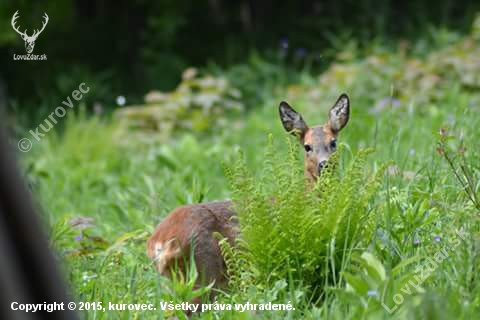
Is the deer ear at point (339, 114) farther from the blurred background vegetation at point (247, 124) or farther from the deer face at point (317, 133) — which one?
the blurred background vegetation at point (247, 124)

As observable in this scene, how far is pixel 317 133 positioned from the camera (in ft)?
13.8

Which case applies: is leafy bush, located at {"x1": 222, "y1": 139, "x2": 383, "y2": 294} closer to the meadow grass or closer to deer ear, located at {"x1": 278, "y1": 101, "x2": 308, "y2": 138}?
the meadow grass

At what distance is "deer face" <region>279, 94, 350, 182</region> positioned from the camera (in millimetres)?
4117

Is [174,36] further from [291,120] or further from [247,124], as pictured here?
[291,120]

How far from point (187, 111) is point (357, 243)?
5946mm

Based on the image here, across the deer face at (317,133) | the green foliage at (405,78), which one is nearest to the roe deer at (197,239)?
the deer face at (317,133)

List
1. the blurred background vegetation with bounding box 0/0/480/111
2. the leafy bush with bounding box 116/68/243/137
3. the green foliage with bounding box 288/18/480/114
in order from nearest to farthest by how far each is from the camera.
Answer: the green foliage with bounding box 288/18/480/114 < the leafy bush with bounding box 116/68/243/137 < the blurred background vegetation with bounding box 0/0/480/111

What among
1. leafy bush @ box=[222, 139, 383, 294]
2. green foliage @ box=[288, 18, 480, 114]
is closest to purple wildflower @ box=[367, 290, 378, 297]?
leafy bush @ box=[222, 139, 383, 294]

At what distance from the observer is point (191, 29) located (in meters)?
14.1

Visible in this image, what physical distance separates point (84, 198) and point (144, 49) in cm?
628

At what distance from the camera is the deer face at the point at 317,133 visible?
13.5 feet

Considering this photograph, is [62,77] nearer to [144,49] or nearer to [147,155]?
[144,49]

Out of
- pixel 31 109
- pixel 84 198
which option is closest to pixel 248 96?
pixel 31 109

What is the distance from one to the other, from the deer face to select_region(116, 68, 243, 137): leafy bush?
15.2 feet
